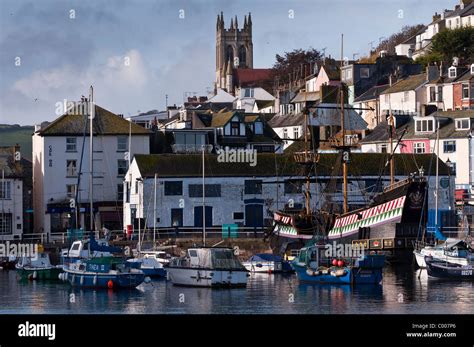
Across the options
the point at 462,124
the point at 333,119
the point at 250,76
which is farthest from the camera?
the point at 250,76

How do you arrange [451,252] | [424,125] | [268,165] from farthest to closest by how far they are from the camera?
[424,125]
[268,165]
[451,252]

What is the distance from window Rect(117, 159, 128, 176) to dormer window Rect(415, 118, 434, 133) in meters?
24.8

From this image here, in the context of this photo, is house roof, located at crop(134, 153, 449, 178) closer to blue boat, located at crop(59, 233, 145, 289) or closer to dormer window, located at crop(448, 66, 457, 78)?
blue boat, located at crop(59, 233, 145, 289)

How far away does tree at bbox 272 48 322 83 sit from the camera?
150m

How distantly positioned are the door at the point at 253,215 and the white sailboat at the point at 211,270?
24.0 metres

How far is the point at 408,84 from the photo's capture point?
4518 inches

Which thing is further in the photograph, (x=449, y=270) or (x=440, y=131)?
(x=440, y=131)

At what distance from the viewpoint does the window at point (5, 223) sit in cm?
8200

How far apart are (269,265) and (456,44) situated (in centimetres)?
6704

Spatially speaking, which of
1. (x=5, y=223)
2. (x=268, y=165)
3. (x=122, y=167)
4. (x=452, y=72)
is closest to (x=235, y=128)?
(x=122, y=167)

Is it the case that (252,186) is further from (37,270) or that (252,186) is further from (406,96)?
(406,96)

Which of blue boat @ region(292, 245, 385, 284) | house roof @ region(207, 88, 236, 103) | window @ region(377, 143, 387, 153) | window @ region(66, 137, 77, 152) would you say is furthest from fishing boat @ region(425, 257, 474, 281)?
house roof @ region(207, 88, 236, 103)
